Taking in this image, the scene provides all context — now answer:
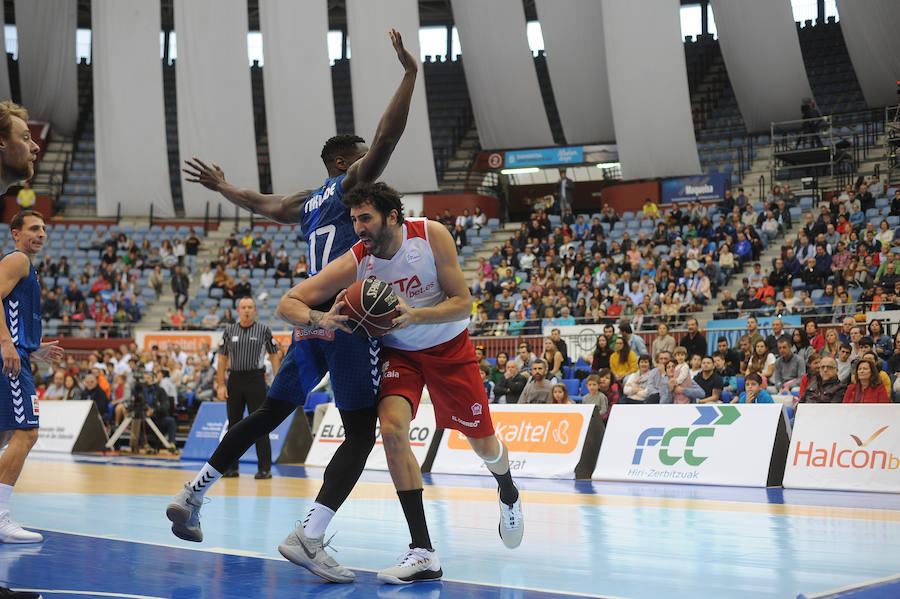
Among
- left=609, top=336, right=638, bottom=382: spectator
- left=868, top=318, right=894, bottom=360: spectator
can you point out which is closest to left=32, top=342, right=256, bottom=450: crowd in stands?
left=609, top=336, right=638, bottom=382: spectator

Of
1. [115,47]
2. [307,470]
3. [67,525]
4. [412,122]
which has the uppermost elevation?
[115,47]

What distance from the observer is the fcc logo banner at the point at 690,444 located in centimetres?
956

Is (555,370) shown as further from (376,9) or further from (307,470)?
(376,9)

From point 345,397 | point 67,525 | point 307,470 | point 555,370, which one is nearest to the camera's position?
point 345,397

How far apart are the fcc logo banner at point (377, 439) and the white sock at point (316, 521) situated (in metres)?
7.15

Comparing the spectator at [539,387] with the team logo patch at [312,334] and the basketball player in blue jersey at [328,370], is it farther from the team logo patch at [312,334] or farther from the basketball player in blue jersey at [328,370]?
the team logo patch at [312,334]

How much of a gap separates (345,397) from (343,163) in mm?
1263

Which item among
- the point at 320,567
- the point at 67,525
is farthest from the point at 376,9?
the point at 320,567

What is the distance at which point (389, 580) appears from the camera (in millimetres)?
4039

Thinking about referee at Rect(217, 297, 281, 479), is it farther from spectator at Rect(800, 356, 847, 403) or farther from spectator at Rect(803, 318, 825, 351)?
spectator at Rect(803, 318, 825, 351)

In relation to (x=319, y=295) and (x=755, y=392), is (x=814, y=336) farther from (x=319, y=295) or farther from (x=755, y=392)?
(x=319, y=295)

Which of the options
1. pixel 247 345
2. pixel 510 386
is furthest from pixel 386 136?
pixel 510 386

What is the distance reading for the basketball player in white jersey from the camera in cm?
415

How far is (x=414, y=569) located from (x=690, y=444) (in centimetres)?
655
